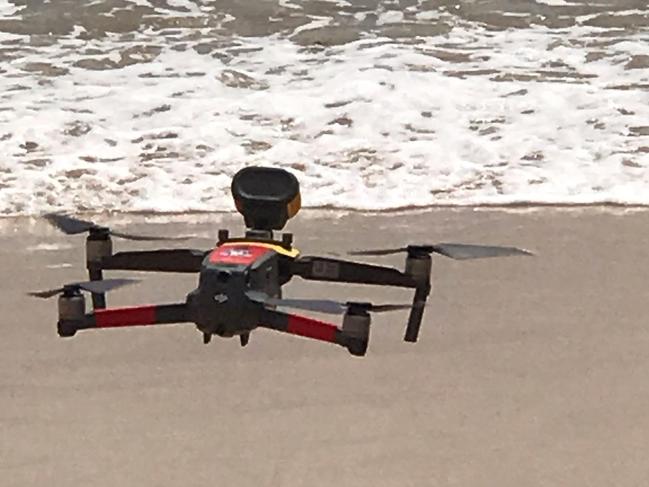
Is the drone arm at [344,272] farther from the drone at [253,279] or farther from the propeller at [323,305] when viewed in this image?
the propeller at [323,305]

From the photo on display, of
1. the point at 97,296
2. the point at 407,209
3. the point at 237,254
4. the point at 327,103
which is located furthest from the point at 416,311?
the point at 327,103

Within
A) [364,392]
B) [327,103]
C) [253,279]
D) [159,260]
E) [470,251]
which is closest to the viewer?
[253,279]

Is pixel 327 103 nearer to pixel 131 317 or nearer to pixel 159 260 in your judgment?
pixel 159 260

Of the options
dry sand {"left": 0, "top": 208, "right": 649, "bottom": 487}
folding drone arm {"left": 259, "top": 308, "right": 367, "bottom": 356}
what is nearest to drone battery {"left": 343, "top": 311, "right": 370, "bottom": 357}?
folding drone arm {"left": 259, "top": 308, "right": 367, "bottom": 356}

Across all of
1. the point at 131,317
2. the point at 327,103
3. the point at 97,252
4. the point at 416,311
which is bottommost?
the point at 327,103

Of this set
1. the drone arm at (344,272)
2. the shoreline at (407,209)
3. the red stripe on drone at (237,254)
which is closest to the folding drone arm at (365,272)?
the drone arm at (344,272)

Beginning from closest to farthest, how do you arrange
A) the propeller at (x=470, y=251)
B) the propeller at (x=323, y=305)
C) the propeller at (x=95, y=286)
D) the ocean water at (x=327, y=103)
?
the propeller at (x=323, y=305) < the propeller at (x=95, y=286) < the propeller at (x=470, y=251) < the ocean water at (x=327, y=103)

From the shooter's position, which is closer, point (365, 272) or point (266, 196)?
point (365, 272)

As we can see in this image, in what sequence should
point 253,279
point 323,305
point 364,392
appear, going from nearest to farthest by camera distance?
point 323,305 < point 253,279 < point 364,392
